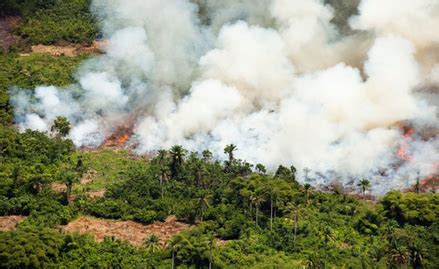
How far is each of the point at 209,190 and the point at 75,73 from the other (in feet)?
199

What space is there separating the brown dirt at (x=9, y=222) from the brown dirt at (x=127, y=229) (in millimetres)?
7840

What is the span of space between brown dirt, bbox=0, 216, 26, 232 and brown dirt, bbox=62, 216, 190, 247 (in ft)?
25.7

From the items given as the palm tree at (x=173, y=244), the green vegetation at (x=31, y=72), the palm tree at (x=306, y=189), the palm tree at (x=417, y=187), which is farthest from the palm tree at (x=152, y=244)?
the green vegetation at (x=31, y=72)

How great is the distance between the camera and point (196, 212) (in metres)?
126

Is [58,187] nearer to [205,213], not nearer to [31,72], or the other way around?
[205,213]

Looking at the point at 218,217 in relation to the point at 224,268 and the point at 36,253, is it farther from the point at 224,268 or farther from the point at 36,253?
the point at 36,253

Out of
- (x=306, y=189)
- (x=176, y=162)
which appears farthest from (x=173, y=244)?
(x=176, y=162)

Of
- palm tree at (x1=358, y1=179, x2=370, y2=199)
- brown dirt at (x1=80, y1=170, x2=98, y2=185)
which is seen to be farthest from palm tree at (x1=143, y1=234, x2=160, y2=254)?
palm tree at (x1=358, y1=179, x2=370, y2=199)

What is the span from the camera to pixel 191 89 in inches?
6673

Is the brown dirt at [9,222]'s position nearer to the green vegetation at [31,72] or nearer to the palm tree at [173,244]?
the palm tree at [173,244]

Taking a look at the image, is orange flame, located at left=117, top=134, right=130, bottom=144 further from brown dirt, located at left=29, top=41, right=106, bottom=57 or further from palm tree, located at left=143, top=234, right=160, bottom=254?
palm tree, located at left=143, top=234, right=160, bottom=254

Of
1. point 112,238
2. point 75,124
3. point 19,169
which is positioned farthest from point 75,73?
point 112,238

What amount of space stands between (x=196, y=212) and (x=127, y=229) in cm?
1207

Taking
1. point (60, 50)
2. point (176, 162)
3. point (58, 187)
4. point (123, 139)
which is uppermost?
point (60, 50)
